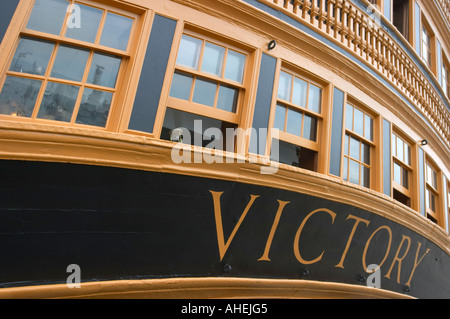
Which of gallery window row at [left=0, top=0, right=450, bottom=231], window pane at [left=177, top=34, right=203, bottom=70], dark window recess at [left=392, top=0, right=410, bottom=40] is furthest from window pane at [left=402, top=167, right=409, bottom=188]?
window pane at [left=177, top=34, right=203, bottom=70]

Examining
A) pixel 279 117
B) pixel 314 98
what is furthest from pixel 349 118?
pixel 279 117

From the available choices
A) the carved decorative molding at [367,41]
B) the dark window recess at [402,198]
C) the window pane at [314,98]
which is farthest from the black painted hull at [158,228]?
the carved decorative molding at [367,41]

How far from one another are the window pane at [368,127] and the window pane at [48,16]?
421 cm

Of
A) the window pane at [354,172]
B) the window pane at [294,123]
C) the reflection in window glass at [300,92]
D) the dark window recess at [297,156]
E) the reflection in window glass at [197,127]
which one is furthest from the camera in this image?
the window pane at [354,172]

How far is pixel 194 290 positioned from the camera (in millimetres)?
2738

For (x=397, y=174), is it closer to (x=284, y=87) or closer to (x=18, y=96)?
(x=284, y=87)

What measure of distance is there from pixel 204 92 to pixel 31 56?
5.30ft

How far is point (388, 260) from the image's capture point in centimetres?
425

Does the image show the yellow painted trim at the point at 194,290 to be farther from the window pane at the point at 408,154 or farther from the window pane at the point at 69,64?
the window pane at the point at 408,154

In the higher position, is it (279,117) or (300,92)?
(300,92)

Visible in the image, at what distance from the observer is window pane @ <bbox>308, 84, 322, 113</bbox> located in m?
3.86

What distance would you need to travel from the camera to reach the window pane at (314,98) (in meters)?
3.86
